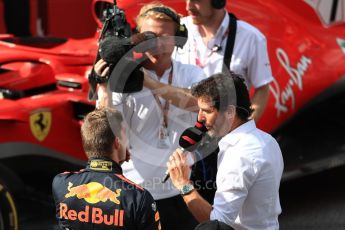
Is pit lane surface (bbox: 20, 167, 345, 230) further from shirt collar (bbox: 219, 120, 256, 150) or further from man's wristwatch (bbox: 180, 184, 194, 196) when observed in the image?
shirt collar (bbox: 219, 120, 256, 150)

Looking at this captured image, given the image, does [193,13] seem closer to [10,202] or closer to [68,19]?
[10,202]

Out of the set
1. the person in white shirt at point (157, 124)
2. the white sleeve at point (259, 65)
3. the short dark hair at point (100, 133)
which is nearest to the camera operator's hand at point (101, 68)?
the person in white shirt at point (157, 124)

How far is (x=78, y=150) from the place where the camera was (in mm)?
4434

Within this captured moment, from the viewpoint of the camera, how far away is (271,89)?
4.84m

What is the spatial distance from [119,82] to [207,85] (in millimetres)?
535

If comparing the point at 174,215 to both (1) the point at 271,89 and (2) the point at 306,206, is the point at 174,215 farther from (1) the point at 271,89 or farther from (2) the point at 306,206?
(2) the point at 306,206

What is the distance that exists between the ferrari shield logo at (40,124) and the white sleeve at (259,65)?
1138 mm

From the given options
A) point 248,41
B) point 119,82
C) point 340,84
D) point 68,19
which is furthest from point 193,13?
point 68,19

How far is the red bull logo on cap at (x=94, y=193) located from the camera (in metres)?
2.65

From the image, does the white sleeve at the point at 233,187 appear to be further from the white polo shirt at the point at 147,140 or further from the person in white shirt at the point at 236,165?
the white polo shirt at the point at 147,140

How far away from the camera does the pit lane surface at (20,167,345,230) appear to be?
4941 mm

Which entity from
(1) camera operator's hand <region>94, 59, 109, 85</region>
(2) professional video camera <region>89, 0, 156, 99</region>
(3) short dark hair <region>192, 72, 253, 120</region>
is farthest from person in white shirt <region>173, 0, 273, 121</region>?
(3) short dark hair <region>192, 72, 253, 120</region>

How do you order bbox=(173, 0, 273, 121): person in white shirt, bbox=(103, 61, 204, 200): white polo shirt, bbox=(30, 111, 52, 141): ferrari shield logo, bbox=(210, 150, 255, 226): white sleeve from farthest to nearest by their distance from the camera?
bbox=(30, 111, 52, 141): ferrari shield logo, bbox=(173, 0, 273, 121): person in white shirt, bbox=(103, 61, 204, 200): white polo shirt, bbox=(210, 150, 255, 226): white sleeve

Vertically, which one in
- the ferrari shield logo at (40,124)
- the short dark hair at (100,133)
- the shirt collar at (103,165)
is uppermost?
the short dark hair at (100,133)
